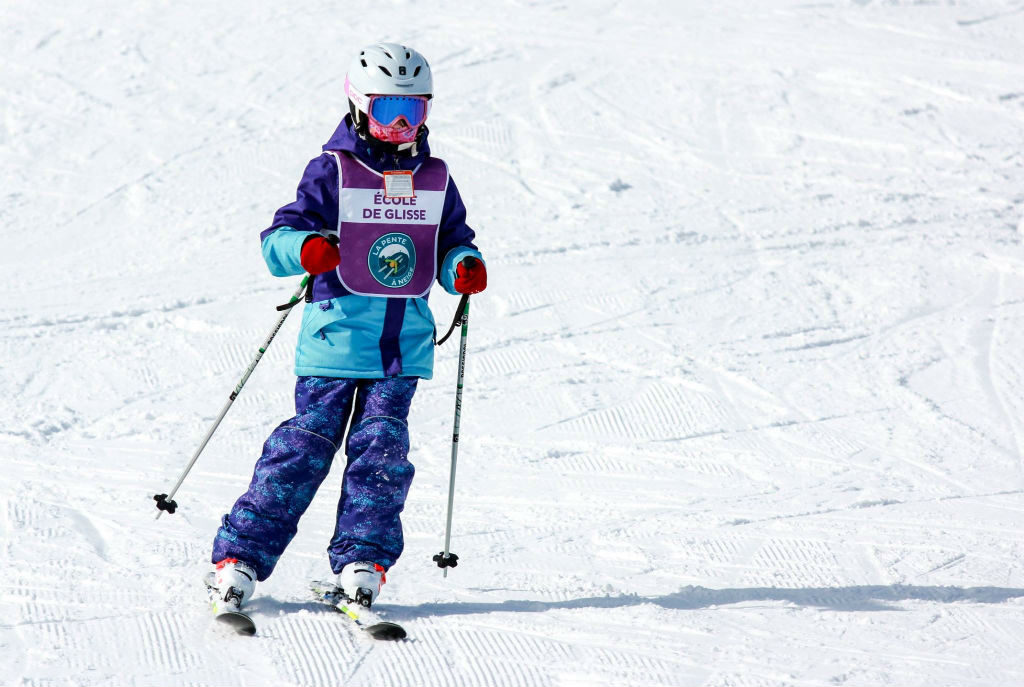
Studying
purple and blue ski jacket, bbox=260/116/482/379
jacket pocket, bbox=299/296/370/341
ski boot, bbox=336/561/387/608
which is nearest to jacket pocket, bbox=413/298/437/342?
purple and blue ski jacket, bbox=260/116/482/379

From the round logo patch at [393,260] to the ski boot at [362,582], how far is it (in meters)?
0.94

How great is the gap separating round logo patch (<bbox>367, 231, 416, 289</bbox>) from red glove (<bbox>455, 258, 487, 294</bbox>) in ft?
0.59

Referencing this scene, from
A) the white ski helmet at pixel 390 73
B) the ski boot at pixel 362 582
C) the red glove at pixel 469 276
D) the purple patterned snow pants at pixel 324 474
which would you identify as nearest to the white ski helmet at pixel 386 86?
the white ski helmet at pixel 390 73

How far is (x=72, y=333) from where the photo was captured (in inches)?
261

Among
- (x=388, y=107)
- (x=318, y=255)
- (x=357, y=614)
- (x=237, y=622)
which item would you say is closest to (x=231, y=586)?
(x=237, y=622)

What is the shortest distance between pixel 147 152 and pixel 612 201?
3603 mm

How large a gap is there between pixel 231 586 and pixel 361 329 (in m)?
0.94

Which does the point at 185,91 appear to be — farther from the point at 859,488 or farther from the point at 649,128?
the point at 859,488

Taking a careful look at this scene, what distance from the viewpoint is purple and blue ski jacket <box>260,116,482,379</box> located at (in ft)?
12.7

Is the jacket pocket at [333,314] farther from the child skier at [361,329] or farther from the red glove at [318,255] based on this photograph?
the red glove at [318,255]

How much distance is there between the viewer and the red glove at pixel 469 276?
3887 mm

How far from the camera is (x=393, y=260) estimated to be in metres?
3.95

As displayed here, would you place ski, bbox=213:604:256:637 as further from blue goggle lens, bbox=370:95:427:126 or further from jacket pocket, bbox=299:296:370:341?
blue goggle lens, bbox=370:95:427:126

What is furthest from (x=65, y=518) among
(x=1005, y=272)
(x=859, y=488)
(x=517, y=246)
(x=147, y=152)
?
(x=1005, y=272)
